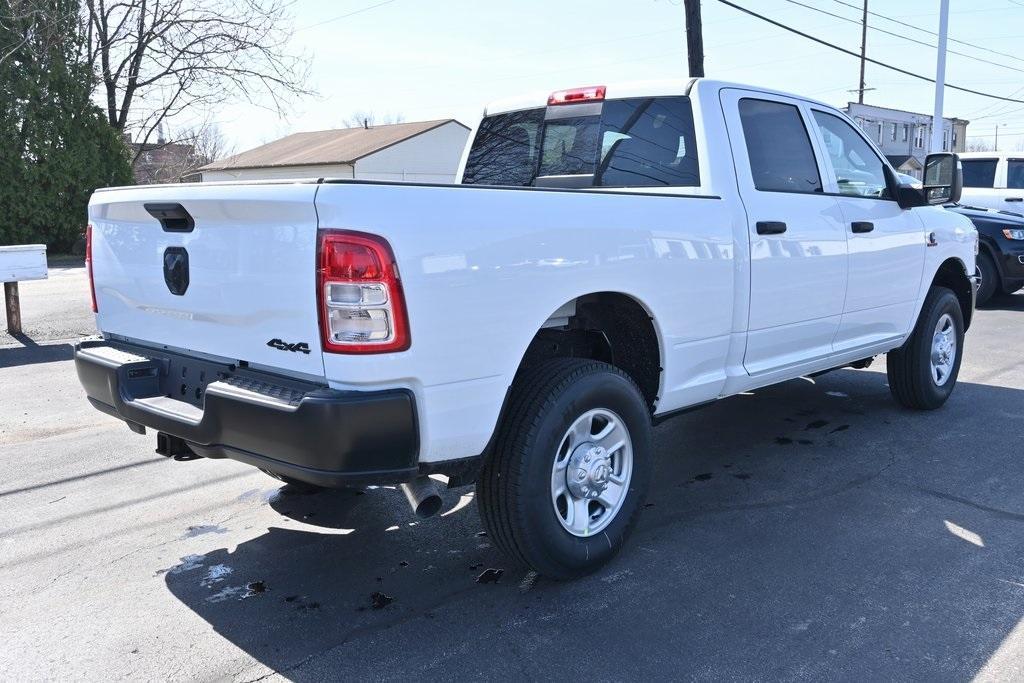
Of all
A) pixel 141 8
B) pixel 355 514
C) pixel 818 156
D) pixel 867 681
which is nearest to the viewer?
pixel 867 681

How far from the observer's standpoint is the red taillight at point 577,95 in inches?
190

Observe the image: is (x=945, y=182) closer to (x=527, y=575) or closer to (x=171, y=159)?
(x=527, y=575)

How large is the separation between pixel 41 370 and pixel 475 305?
651 centimetres

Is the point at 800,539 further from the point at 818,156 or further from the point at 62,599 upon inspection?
the point at 62,599

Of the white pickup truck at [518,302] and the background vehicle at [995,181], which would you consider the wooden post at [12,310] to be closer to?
the white pickup truck at [518,302]

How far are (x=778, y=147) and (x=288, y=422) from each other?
3146mm

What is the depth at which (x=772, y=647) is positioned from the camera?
307 centimetres

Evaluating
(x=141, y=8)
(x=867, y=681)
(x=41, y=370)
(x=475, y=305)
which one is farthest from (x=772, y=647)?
(x=141, y=8)

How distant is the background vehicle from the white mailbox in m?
13.2

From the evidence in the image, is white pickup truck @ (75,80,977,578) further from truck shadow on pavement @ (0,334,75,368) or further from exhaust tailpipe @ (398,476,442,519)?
truck shadow on pavement @ (0,334,75,368)

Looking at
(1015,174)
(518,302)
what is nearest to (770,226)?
(518,302)

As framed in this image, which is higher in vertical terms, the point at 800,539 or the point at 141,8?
the point at 141,8

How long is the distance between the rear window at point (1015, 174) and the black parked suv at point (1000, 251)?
6.95 feet

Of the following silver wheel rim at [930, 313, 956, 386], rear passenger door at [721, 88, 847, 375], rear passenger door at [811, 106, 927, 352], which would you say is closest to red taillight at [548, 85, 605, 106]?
rear passenger door at [721, 88, 847, 375]
